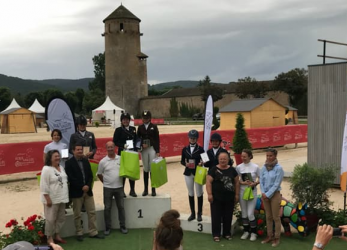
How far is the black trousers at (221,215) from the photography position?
6.17m

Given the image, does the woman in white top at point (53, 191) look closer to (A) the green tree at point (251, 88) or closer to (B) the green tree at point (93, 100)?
(A) the green tree at point (251, 88)

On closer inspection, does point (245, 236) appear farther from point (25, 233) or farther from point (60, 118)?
point (60, 118)

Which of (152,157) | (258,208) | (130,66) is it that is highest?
(130,66)

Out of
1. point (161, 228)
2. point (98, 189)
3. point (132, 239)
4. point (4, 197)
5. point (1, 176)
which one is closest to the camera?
point (161, 228)

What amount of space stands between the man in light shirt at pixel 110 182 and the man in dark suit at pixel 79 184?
0.28 m

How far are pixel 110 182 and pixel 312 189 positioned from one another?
3.46 meters

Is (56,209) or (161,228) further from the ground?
(161,228)

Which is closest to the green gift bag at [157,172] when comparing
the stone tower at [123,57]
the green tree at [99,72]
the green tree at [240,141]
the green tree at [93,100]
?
the green tree at [240,141]

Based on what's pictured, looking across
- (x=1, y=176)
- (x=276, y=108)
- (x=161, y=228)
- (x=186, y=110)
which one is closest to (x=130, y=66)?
(x=186, y=110)

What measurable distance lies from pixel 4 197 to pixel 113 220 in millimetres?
4568

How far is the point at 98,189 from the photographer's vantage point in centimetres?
1102

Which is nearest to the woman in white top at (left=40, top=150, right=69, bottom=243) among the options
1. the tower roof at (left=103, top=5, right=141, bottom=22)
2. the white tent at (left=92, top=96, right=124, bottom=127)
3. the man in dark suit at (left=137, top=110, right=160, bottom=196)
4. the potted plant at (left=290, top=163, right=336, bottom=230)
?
the man in dark suit at (left=137, top=110, right=160, bottom=196)

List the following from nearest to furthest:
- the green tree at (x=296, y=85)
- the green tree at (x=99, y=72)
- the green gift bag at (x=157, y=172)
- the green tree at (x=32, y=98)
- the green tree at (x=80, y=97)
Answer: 1. the green gift bag at (x=157, y=172)
2. the green tree at (x=296, y=85)
3. the green tree at (x=99, y=72)
4. the green tree at (x=32, y=98)
5. the green tree at (x=80, y=97)

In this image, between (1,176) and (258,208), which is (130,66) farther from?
(258,208)
